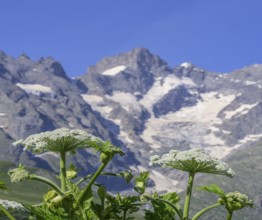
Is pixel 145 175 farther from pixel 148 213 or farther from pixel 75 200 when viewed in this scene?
pixel 75 200

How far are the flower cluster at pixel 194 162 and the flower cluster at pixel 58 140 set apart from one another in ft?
3.50

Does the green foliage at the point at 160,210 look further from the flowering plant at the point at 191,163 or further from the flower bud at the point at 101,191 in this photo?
the flower bud at the point at 101,191

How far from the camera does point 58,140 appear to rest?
6.58 meters

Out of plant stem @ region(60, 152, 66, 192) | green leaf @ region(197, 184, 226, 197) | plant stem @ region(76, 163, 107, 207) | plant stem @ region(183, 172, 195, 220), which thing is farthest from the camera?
plant stem @ region(183, 172, 195, 220)

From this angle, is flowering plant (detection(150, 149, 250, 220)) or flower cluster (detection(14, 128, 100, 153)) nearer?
flower cluster (detection(14, 128, 100, 153))

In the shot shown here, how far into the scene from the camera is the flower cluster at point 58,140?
21.3 feet

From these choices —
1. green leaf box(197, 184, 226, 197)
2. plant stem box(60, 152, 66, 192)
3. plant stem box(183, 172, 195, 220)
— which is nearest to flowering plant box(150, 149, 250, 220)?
plant stem box(183, 172, 195, 220)

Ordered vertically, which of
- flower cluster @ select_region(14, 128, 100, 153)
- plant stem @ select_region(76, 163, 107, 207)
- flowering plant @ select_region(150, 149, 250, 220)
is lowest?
plant stem @ select_region(76, 163, 107, 207)

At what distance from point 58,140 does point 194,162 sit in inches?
70.8

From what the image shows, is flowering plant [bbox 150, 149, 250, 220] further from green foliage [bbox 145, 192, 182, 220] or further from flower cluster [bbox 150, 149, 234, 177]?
green foliage [bbox 145, 192, 182, 220]

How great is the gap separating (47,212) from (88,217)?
54 centimetres

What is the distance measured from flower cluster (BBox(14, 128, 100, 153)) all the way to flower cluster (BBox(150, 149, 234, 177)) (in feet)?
3.50

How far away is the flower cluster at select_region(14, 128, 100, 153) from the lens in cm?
650

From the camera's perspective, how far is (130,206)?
6.38 metres
